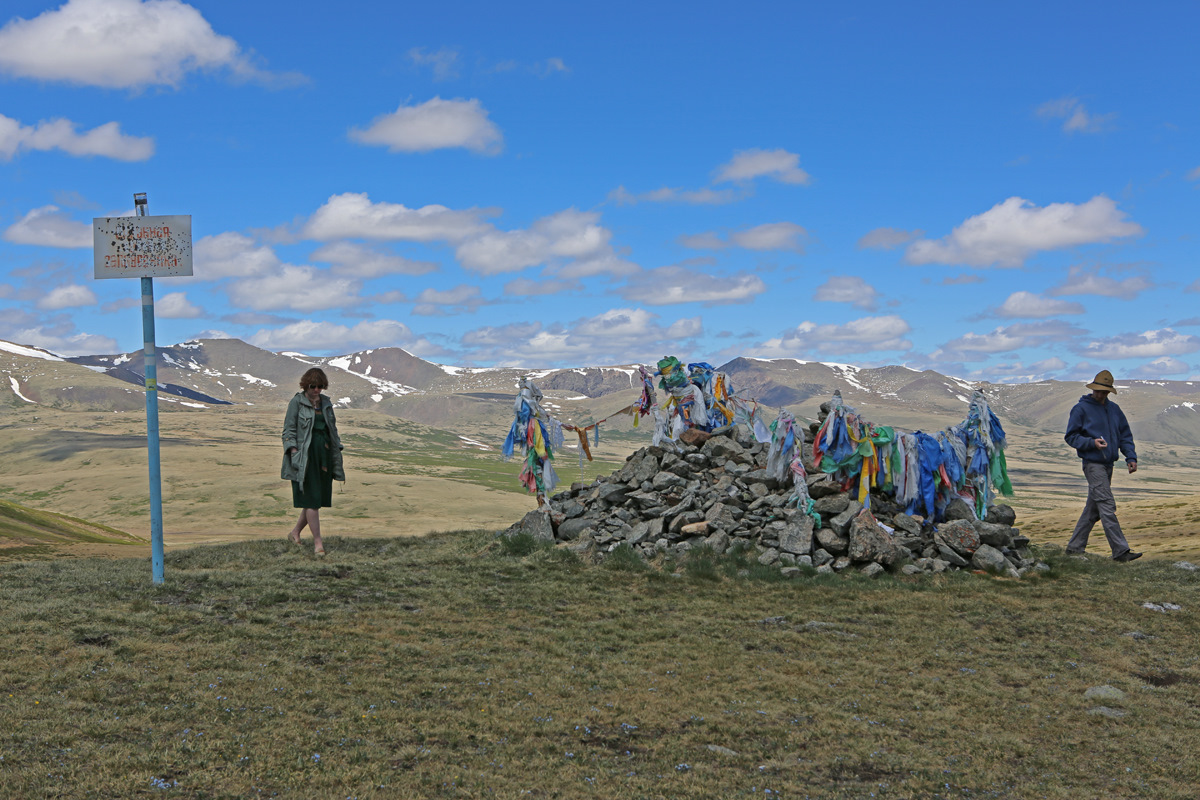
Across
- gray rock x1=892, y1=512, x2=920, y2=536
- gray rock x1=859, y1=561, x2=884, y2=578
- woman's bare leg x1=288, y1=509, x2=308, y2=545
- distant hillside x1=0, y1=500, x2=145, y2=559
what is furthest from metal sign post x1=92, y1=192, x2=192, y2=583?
gray rock x1=892, y1=512, x2=920, y2=536

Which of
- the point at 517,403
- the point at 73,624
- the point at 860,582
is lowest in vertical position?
the point at 860,582

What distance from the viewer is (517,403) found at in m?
21.3

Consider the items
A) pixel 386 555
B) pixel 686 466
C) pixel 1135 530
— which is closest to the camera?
pixel 386 555

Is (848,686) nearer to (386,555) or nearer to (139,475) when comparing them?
(386,555)

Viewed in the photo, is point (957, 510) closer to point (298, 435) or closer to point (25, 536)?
point (298, 435)

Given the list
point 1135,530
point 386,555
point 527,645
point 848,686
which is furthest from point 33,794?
point 1135,530

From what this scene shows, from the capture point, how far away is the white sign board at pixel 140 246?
1135 cm

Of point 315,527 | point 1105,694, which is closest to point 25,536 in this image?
point 315,527

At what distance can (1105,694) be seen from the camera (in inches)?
336

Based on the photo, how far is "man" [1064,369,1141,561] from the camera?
15.6m

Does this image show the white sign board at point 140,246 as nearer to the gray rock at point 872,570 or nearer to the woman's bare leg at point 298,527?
the woman's bare leg at point 298,527

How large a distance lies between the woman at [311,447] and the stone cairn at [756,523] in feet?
16.0

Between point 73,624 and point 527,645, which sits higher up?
point 73,624

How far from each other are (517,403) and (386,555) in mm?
6084
